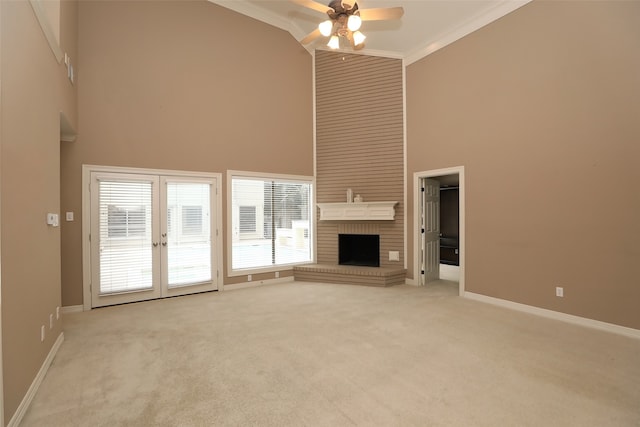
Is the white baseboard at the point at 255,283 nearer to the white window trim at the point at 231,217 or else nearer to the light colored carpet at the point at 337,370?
the white window trim at the point at 231,217

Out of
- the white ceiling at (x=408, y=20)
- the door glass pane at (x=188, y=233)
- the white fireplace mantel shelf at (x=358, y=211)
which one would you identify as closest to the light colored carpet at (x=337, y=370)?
the door glass pane at (x=188, y=233)

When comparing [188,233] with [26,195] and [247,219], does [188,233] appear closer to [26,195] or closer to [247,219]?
[247,219]

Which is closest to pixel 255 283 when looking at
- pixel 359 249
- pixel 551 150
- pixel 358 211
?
pixel 359 249

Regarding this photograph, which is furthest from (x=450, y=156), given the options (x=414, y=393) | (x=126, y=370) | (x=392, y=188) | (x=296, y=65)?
(x=126, y=370)

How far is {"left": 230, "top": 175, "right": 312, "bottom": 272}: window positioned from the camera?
571 centimetres

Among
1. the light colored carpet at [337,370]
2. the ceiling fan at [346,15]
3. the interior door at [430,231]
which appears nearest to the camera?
the light colored carpet at [337,370]

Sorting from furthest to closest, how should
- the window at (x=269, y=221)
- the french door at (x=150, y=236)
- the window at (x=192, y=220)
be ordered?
the window at (x=269, y=221) < the window at (x=192, y=220) < the french door at (x=150, y=236)

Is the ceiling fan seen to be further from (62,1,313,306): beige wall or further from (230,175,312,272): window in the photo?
(230,175,312,272): window

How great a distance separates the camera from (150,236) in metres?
4.85

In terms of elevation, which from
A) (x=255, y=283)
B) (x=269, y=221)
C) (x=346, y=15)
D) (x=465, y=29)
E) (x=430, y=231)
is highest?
(x=465, y=29)

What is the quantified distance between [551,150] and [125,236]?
6.00m

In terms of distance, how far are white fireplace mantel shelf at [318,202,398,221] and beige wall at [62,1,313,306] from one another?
0.93m

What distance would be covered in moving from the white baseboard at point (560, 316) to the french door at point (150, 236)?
14.4ft

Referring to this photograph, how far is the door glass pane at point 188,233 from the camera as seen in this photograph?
504cm
